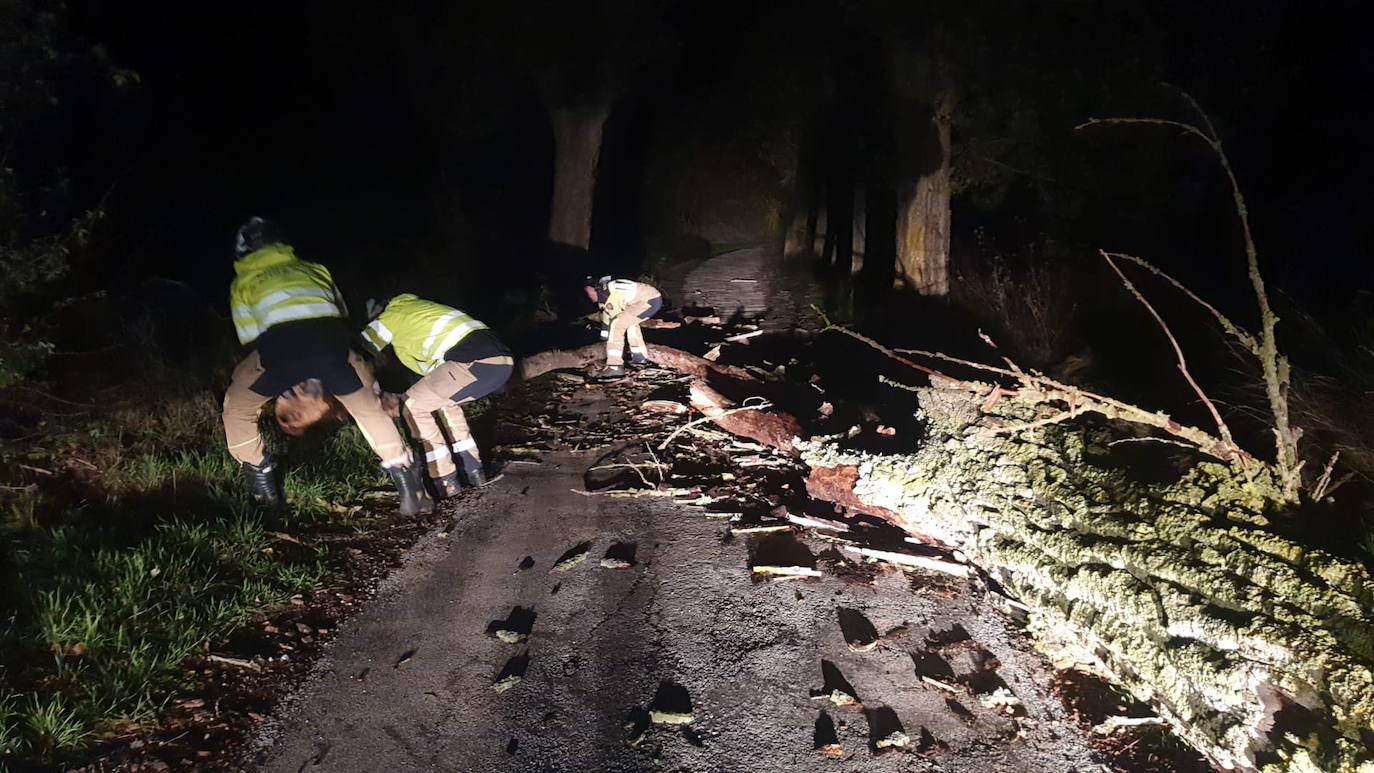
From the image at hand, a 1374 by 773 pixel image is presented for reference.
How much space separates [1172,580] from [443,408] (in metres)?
4.48

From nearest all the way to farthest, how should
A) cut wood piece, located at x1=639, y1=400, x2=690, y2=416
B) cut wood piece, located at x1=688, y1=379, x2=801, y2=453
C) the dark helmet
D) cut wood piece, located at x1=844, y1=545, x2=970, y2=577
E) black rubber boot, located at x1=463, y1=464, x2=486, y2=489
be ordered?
1. cut wood piece, located at x1=844, y1=545, x2=970, y2=577
2. the dark helmet
3. black rubber boot, located at x1=463, y1=464, x2=486, y2=489
4. cut wood piece, located at x1=688, y1=379, x2=801, y2=453
5. cut wood piece, located at x1=639, y1=400, x2=690, y2=416

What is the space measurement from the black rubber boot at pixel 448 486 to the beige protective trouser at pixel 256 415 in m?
0.43

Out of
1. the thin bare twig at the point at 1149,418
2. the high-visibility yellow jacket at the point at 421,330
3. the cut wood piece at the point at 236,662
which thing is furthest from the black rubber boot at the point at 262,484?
the thin bare twig at the point at 1149,418

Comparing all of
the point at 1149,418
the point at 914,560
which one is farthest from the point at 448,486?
the point at 1149,418

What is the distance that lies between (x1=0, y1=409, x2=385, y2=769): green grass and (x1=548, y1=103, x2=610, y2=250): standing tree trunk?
7321mm

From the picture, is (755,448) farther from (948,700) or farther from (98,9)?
(98,9)

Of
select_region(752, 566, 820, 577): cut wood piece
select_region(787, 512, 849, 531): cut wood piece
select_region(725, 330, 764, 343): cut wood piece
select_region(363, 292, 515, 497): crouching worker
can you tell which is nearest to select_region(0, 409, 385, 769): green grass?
select_region(363, 292, 515, 497): crouching worker

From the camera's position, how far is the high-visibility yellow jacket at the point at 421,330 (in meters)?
5.35

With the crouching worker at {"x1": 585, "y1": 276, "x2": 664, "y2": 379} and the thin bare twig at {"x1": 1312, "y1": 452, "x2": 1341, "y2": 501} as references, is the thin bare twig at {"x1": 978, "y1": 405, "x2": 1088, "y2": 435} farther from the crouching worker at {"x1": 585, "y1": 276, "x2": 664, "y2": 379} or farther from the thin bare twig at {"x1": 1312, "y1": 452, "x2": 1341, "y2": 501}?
the crouching worker at {"x1": 585, "y1": 276, "x2": 664, "y2": 379}

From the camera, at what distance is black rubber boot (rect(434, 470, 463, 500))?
5.65 m

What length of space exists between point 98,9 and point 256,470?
7830 millimetres

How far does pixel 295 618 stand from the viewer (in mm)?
4207

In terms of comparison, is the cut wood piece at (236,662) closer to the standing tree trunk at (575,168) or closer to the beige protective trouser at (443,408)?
the beige protective trouser at (443,408)

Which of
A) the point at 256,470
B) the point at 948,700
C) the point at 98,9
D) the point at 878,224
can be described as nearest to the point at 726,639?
the point at 948,700
